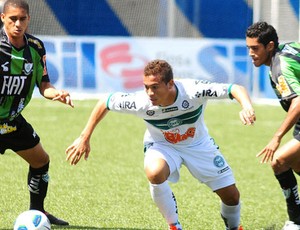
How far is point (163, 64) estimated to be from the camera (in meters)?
6.38

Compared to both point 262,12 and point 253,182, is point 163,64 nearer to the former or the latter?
point 253,182

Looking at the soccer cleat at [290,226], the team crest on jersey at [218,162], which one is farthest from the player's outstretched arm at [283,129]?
the soccer cleat at [290,226]

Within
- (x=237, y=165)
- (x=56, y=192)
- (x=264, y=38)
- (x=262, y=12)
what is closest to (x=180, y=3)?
(x=262, y=12)

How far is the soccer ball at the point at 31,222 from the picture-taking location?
6129 millimetres

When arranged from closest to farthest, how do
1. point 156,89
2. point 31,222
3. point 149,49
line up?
1. point 31,222
2. point 156,89
3. point 149,49

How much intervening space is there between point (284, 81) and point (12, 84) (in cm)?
235

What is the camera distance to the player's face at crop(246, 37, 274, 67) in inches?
275

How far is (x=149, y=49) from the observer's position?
20.2 metres

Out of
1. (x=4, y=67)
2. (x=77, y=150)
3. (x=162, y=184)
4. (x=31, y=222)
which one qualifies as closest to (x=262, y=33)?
(x=162, y=184)

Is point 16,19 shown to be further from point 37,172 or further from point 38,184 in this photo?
point 38,184

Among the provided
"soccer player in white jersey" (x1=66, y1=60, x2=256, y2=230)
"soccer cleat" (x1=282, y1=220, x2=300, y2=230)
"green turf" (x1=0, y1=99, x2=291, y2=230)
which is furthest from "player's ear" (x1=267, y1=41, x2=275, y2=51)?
"green turf" (x1=0, y1=99, x2=291, y2=230)

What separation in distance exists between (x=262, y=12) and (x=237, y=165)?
9263 mm

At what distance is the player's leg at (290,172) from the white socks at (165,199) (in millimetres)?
1083

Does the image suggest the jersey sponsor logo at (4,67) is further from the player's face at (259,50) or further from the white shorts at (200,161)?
the player's face at (259,50)
